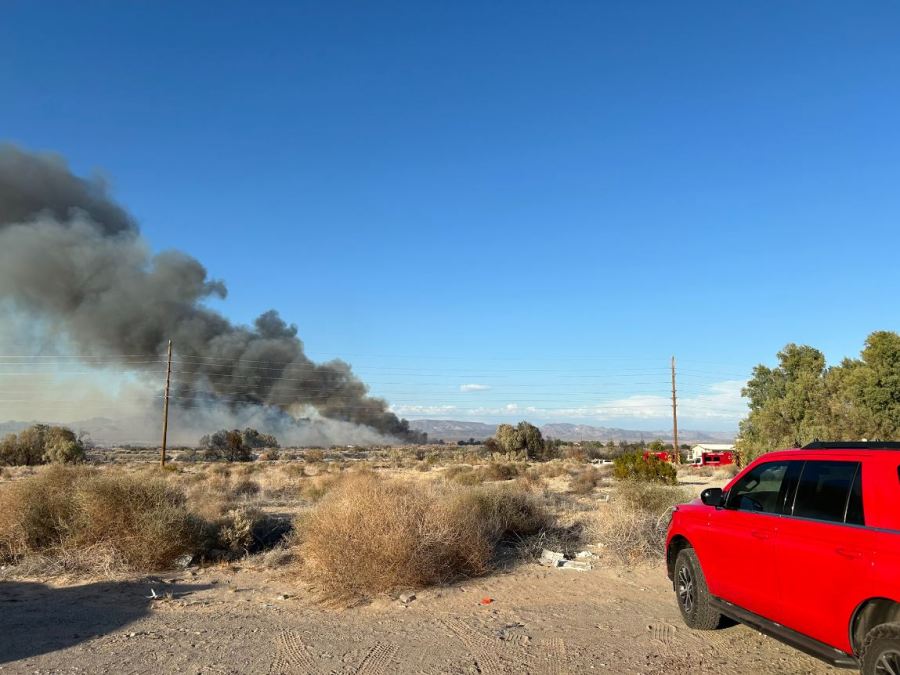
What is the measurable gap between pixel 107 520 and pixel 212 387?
62.2 meters

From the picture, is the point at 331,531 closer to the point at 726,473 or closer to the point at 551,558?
the point at 551,558

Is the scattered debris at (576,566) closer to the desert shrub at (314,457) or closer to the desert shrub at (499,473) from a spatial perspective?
the desert shrub at (499,473)

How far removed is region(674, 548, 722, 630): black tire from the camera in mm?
6801

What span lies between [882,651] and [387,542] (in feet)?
19.1

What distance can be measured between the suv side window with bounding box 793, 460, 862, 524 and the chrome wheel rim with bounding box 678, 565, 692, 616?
1982 millimetres

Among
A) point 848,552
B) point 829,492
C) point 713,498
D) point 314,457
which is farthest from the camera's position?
point 314,457

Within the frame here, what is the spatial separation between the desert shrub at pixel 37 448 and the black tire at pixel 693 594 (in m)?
45.3

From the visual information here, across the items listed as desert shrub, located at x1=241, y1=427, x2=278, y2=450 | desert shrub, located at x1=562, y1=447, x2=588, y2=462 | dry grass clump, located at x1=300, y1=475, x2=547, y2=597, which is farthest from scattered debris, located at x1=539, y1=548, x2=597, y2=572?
desert shrub, located at x1=241, y1=427, x2=278, y2=450

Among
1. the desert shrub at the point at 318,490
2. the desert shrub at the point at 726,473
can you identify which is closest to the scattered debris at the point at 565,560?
the desert shrub at the point at 318,490

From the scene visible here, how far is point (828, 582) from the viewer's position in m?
4.83

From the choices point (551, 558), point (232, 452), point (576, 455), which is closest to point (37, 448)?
point (232, 452)

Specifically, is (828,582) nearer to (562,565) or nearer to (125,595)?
(562,565)

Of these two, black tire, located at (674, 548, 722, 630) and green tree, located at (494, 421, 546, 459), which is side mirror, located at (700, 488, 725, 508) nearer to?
black tire, located at (674, 548, 722, 630)

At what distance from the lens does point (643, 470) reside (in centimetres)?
2011
